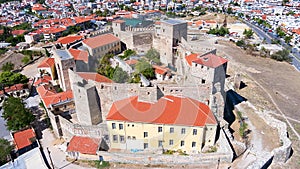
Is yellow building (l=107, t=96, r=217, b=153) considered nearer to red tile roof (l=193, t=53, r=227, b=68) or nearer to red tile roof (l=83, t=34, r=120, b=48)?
red tile roof (l=193, t=53, r=227, b=68)

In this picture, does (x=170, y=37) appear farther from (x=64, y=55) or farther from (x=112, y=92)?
(x=112, y=92)

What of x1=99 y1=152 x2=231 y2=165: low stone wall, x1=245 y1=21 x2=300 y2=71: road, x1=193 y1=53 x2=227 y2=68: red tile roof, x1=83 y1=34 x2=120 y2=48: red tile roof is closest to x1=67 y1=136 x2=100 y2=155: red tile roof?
x1=99 y1=152 x2=231 y2=165: low stone wall

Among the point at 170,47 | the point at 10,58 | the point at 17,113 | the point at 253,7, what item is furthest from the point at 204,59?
the point at 253,7

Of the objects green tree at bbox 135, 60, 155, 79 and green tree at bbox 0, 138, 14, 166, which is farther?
green tree at bbox 135, 60, 155, 79

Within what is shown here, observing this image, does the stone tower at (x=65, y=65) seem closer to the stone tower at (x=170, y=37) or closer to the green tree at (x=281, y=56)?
the stone tower at (x=170, y=37)

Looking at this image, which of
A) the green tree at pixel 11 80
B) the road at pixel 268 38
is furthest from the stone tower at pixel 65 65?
the road at pixel 268 38
